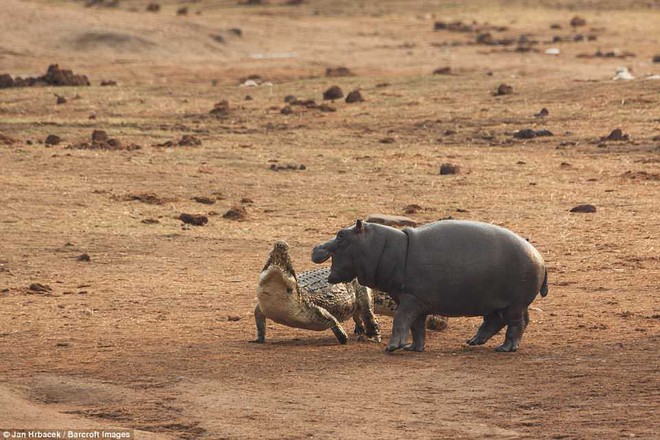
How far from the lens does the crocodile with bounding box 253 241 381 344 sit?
11.5 metres

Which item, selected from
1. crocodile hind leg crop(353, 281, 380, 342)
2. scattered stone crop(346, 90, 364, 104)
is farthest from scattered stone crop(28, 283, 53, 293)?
scattered stone crop(346, 90, 364, 104)

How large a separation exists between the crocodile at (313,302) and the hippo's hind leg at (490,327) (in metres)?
0.78

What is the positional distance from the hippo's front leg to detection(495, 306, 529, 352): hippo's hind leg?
60 cm

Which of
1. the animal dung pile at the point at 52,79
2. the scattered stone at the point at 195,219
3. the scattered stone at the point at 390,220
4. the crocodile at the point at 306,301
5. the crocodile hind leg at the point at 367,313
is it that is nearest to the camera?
the crocodile at the point at 306,301

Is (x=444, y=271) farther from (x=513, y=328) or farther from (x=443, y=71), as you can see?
(x=443, y=71)

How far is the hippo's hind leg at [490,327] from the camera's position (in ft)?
37.1

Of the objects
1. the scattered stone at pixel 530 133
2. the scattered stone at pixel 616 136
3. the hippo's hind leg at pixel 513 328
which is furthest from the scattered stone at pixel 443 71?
the hippo's hind leg at pixel 513 328

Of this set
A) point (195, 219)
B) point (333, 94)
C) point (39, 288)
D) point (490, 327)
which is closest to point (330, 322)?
point (490, 327)

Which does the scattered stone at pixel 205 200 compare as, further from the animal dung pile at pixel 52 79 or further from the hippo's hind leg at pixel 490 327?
the animal dung pile at pixel 52 79

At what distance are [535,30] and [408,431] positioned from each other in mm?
38624

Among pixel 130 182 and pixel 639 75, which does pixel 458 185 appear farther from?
pixel 639 75

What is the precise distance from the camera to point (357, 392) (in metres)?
9.73

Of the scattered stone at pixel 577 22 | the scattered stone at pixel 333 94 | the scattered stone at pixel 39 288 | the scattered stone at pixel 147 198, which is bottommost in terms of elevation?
the scattered stone at pixel 577 22

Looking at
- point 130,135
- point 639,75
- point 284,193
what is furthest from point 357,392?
point 639,75
